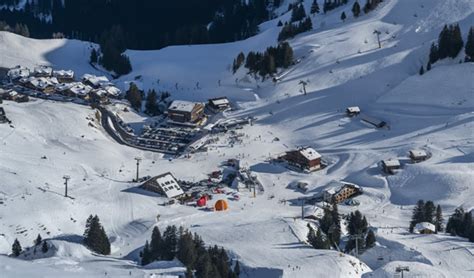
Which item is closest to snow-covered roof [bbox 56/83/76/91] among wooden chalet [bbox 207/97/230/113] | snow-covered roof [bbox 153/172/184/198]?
wooden chalet [bbox 207/97/230/113]

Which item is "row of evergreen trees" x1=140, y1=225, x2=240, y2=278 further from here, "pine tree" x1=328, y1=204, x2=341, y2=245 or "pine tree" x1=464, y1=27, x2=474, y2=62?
"pine tree" x1=464, y1=27, x2=474, y2=62

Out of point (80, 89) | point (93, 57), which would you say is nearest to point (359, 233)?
point (80, 89)

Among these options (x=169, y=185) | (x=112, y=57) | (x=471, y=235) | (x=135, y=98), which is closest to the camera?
(x=471, y=235)

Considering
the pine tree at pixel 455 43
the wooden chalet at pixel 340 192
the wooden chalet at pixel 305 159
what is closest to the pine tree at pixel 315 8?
the pine tree at pixel 455 43

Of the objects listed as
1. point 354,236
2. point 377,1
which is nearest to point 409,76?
point 377,1

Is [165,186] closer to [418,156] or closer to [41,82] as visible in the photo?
[418,156]

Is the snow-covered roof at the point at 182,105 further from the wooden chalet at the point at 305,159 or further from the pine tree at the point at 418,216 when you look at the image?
the pine tree at the point at 418,216
